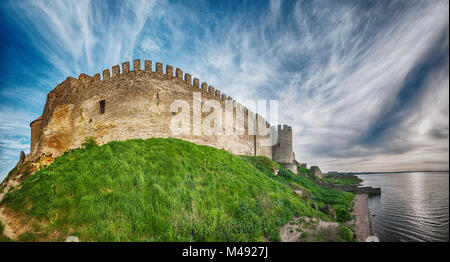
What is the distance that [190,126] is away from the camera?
13.3m

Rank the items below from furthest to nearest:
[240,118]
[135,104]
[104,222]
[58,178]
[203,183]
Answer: [240,118] < [135,104] < [203,183] < [58,178] < [104,222]

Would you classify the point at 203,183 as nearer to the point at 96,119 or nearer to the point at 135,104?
the point at 135,104

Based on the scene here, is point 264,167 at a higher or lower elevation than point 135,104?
lower

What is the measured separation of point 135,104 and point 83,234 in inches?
363

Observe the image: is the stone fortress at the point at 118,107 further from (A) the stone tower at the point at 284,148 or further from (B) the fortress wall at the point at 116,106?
(A) the stone tower at the point at 284,148

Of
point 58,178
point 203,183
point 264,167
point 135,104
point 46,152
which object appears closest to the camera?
point 58,178

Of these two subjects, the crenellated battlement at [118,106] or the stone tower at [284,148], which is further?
the stone tower at [284,148]

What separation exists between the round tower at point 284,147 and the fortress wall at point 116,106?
1412 centimetres

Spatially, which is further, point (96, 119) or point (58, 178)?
point (96, 119)

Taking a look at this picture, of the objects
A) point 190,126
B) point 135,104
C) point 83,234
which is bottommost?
point 83,234

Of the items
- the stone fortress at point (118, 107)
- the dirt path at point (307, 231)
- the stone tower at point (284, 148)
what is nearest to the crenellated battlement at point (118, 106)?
the stone fortress at point (118, 107)

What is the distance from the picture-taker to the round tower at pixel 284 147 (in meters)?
25.1

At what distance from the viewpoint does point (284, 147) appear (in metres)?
25.3

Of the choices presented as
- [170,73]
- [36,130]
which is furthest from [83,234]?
[36,130]
